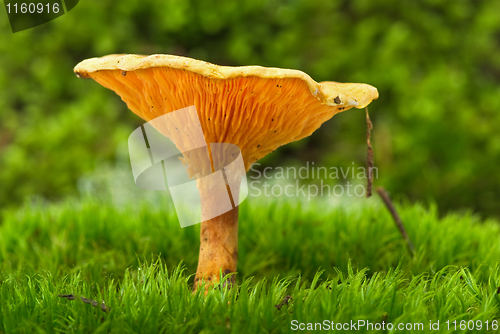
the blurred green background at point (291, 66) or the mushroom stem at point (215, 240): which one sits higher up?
the blurred green background at point (291, 66)

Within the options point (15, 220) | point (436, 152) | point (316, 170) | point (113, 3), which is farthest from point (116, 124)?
point (436, 152)

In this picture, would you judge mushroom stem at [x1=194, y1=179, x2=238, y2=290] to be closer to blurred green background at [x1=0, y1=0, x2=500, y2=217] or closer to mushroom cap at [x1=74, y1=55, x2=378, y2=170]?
A: mushroom cap at [x1=74, y1=55, x2=378, y2=170]

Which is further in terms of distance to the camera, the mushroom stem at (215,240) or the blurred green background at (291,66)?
the blurred green background at (291,66)

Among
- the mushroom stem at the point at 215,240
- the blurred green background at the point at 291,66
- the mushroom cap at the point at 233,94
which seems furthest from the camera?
the blurred green background at the point at 291,66

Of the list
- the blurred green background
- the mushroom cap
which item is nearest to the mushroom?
the mushroom cap

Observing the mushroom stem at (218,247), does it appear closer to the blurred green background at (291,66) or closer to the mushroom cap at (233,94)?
the mushroom cap at (233,94)

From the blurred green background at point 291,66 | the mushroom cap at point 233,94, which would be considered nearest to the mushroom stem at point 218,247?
the mushroom cap at point 233,94

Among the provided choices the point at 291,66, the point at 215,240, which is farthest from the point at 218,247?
the point at 291,66
